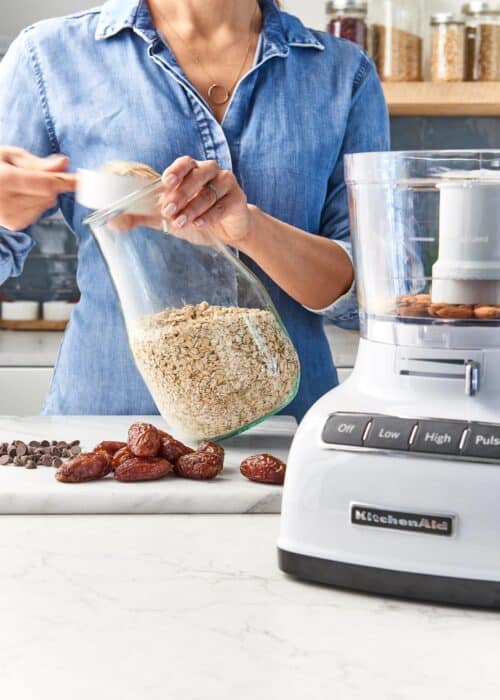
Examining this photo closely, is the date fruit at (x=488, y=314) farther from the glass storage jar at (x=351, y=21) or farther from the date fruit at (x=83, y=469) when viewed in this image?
the glass storage jar at (x=351, y=21)

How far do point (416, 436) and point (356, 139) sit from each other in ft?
2.42

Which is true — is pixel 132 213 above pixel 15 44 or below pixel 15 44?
below

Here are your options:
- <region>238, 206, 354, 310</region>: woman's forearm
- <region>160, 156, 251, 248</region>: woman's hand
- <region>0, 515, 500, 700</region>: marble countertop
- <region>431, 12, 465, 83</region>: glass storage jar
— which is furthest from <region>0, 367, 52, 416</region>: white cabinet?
<region>0, 515, 500, 700</region>: marble countertop

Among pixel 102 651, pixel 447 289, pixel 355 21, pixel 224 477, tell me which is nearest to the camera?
pixel 102 651

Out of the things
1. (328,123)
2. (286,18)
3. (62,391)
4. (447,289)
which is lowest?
(62,391)

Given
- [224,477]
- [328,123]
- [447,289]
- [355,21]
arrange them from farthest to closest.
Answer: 1. [355,21]
2. [328,123]
3. [224,477]
4. [447,289]

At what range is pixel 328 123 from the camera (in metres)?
1.33

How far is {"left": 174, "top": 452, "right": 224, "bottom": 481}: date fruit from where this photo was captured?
0.94 meters

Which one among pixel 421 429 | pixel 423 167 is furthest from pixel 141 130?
pixel 421 429

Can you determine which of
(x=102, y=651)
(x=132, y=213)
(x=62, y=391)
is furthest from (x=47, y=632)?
(x=62, y=391)

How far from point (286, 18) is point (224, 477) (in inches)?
26.1

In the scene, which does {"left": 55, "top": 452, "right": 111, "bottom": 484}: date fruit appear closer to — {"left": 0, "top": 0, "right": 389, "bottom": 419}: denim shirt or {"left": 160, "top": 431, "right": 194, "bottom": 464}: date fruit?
{"left": 160, "top": 431, "right": 194, "bottom": 464}: date fruit

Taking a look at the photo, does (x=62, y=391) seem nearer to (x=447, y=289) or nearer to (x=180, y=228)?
(x=180, y=228)

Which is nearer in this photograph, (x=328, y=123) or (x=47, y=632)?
(x=47, y=632)
